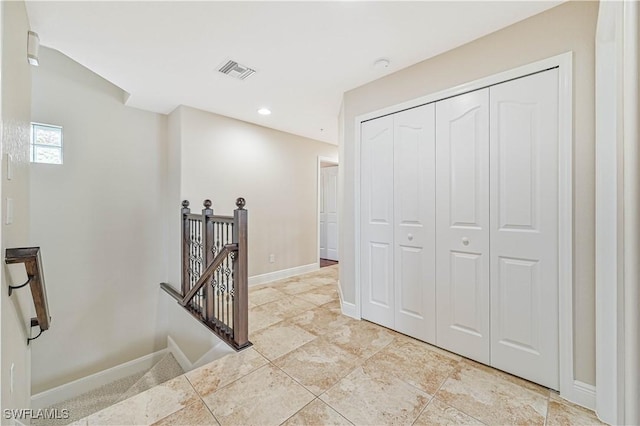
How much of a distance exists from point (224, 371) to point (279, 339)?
54 cm

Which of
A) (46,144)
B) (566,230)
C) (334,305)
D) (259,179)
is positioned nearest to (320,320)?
(334,305)

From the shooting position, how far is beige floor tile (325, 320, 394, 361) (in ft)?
6.93

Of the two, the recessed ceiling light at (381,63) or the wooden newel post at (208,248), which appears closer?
the recessed ceiling light at (381,63)

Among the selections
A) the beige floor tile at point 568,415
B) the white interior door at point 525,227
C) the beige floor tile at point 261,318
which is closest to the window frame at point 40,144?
the beige floor tile at point 261,318

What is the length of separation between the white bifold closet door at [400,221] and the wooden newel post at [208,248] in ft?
4.86

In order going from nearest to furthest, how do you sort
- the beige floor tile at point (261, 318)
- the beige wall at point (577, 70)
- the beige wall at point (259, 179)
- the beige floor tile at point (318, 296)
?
the beige wall at point (577, 70)
the beige floor tile at point (261, 318)
the beige floor tile at point (318, 296)
the beige wall at point (259, 179)

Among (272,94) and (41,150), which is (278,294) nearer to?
(272,94)

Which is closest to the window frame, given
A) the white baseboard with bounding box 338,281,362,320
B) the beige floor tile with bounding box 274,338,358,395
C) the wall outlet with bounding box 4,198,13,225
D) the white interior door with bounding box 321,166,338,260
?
the wall outlet with bounding box 4,198,13,225

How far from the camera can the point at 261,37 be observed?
76.0 inches

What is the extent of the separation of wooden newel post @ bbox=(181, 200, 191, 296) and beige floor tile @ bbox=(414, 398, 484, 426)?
2.71m

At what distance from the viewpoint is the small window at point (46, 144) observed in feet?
9.04

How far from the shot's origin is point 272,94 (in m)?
2.90

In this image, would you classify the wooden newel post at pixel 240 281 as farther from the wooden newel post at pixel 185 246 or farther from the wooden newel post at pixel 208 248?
the wooden newel post at pixel 185 246

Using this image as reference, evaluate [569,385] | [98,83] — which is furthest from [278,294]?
[98,83]
